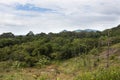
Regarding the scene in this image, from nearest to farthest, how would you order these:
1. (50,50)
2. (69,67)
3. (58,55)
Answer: (69,67)
(58,55)
(50,50)

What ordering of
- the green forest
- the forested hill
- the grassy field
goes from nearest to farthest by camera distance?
the grassy field → the green forest → the forested hill

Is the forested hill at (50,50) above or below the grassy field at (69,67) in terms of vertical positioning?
above

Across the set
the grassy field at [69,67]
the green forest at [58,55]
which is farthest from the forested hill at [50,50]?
the grassy field at [69,67]

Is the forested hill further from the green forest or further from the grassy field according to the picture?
the grassy field

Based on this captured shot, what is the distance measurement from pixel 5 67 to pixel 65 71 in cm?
811

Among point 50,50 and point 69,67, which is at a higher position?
point 50,50

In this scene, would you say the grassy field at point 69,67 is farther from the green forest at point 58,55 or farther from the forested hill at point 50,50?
the forested hill at point 50,50

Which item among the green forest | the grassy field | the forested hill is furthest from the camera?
the forested hill

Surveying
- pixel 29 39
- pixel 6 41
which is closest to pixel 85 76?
pixel 6 41

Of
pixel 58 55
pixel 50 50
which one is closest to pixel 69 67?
pixel 58 55

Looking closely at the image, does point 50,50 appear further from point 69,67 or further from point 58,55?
point 69,67

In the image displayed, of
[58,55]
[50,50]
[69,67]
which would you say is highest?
[50,50]

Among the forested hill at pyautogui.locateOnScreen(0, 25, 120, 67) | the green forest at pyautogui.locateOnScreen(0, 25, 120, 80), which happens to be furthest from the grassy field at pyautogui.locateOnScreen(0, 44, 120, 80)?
the forested hill at pyautogui.locateOnScreen(0, 25, 120, 67)

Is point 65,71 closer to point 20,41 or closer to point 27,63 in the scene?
point 27,63
